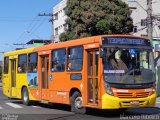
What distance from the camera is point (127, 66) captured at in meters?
15.8

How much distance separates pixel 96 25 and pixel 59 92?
2195 centimetres

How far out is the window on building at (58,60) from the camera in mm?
18477

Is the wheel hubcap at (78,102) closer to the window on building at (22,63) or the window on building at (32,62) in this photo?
the window on building at (32,62)

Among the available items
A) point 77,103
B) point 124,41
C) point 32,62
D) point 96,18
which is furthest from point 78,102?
point 96,18

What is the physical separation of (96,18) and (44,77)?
824 inches

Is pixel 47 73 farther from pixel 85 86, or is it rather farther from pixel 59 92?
pixel 85 86

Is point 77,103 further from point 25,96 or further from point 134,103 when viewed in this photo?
point 25,96

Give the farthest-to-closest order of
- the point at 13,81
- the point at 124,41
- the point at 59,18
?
the point at 59,18
the point at 13,81
the point at 124,41

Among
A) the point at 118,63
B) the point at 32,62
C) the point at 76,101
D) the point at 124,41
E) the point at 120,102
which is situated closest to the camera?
the point at 120,102

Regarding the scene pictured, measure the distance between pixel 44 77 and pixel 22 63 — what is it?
299 centimetres

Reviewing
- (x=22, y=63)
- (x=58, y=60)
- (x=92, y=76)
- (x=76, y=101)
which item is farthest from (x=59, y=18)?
(x=92, y=76)

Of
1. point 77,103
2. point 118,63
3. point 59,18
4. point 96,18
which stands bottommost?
point 77,103

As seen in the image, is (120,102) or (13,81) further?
(13,81)

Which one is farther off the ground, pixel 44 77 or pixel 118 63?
pixel 118 63
